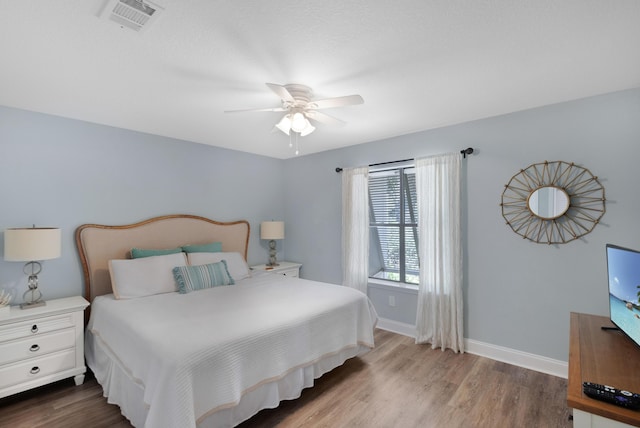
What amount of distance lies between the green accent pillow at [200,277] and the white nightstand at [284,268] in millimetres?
1028

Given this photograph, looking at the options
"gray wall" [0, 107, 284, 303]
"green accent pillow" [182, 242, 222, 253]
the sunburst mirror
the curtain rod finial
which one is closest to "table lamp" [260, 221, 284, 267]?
"gray wall" [0, 107, 284, 303]

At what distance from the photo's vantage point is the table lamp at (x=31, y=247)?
96.0 inches

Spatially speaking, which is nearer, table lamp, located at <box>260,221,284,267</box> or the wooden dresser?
the wooden dresser

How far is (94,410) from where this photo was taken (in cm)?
229

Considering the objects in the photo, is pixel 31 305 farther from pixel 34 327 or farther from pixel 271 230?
pixel 271 230

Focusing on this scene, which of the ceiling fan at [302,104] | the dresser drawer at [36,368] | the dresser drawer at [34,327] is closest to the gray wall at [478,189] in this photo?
the dresser drawer at [34,327]

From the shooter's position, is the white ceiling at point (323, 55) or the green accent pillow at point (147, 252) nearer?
the white ceiling at point (323, 55)

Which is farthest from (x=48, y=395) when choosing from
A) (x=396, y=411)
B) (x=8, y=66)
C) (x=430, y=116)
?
(x=430, y=116)

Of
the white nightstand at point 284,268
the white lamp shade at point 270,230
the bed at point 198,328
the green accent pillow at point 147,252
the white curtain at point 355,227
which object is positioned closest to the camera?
the bed at point 198,328

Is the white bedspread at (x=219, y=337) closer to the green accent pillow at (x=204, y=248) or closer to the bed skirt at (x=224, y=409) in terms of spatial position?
the bed skirt at (x=224, y=409)

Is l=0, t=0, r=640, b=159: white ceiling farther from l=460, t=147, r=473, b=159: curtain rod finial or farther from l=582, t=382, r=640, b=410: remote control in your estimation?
l=582, t=382, r=640, b=410: remote control

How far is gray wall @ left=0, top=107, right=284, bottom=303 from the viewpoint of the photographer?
2.72 metres

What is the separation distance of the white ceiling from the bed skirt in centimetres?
205

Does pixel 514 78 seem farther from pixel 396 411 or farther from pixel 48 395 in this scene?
pixel 48 395
